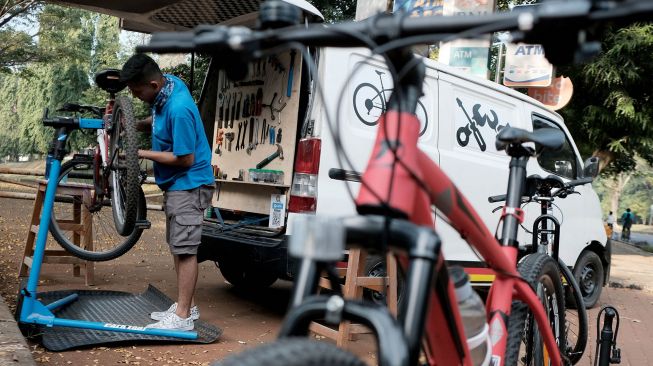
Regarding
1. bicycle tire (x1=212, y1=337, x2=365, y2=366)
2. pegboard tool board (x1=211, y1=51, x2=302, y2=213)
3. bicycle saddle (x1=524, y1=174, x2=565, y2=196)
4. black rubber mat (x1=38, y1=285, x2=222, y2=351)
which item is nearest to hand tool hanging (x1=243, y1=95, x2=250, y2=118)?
pegboard tool board (x1=211, y1=51, x2=302, y2=213)

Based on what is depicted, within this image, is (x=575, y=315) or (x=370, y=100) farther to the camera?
(x=370, y=100)

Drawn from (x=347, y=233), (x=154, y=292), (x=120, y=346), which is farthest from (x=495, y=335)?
(x=154, y=292)

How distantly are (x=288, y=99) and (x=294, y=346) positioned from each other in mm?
4200

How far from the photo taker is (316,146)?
478 cm

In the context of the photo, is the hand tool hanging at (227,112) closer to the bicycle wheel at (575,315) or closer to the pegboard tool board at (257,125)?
the pegboard tool board at (257,125)

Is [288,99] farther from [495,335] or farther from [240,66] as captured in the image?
[240,66]

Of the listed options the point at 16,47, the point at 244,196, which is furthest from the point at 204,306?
the point at 16,47

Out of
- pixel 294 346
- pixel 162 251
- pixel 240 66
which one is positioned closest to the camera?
pixel 294 346

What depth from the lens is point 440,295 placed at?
1893 mm

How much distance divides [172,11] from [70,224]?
2229mm

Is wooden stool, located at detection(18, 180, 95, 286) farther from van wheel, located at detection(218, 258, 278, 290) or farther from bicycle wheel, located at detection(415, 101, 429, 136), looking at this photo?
bicycle wheel, located at detection(415, 101, 429, 136)

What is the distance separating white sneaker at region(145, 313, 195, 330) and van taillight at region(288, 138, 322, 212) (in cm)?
109

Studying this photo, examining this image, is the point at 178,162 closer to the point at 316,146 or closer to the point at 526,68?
the point at 316,146

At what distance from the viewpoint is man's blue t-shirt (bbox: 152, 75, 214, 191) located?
4.45 m
